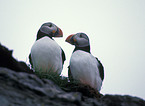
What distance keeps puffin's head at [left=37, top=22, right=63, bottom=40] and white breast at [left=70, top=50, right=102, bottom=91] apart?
80cm

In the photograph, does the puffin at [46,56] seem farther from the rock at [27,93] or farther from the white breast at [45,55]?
the rock at [27,93]

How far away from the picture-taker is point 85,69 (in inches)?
139

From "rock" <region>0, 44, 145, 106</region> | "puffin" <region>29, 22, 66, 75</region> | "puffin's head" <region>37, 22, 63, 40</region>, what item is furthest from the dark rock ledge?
"puffin's head" <region>37, 22, 63, 40</region>

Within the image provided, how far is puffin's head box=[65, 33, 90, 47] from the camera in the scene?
4.00 meters

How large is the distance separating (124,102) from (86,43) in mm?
1976

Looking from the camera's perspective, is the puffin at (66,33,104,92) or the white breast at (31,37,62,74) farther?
the white breast at (31,37,62,74)

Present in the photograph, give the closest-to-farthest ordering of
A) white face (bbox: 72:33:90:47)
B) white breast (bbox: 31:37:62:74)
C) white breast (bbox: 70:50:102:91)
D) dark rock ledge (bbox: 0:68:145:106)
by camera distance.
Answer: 1. dark rock ledge (bbox: 0:68:145:106)
2. white breast (bbox: 70:50:102:91)
3. white breast (bbox: 31:37:62:74)
4. white face (bbox: 72:33:90:47)

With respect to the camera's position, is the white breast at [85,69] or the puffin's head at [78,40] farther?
the puffin's head at [78,40]

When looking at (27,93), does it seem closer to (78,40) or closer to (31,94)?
(31,94)

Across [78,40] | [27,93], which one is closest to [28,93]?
[27,93]

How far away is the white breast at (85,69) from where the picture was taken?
355cm

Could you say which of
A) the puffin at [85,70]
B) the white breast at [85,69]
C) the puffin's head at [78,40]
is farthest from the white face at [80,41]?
the white breast at [85,69]

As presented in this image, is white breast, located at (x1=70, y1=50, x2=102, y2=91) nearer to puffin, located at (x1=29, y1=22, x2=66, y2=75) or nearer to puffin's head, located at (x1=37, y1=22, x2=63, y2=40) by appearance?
puffin, located at (x1=29, y1=22, x2=66, y2=75)

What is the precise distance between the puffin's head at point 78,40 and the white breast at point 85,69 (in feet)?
1.13
